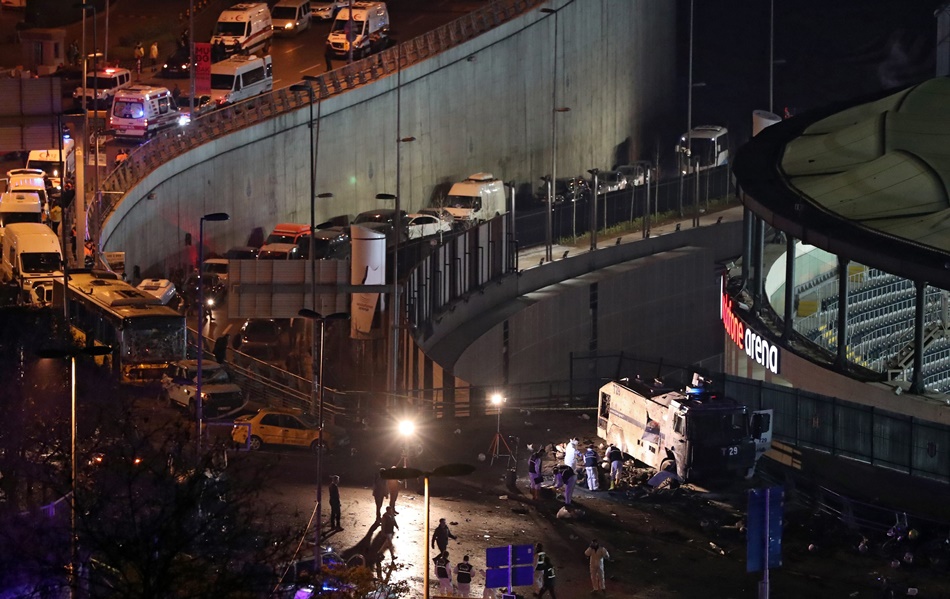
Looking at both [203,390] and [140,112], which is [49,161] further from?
[203,390]

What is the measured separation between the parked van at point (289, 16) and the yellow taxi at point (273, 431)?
45.5m

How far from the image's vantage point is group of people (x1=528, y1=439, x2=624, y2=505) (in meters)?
42.8

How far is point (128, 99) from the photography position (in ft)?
248

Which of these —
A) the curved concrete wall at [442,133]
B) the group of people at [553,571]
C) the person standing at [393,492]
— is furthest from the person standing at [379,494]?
the curved concrete wall at [442,133]

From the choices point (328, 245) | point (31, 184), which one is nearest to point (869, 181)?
point (328, 245)

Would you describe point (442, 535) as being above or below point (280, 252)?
below

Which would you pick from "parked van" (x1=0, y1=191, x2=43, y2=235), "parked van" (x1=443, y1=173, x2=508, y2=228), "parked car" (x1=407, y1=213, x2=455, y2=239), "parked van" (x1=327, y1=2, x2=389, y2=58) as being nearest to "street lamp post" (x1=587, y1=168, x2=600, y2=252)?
"parked van" (x1=443, y1=173, x2=508, y2=228)

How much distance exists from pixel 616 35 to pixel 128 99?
2806 cm

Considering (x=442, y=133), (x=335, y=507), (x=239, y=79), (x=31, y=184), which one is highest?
(x=239, y=79)

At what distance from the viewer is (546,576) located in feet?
117

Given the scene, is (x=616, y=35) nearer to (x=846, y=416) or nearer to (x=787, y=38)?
(x=787, y=38)

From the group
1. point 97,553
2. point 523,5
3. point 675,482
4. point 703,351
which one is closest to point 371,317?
point 675,482

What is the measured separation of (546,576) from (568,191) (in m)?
51.2

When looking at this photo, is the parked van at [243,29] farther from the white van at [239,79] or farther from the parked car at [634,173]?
the parked car at [634,173]
